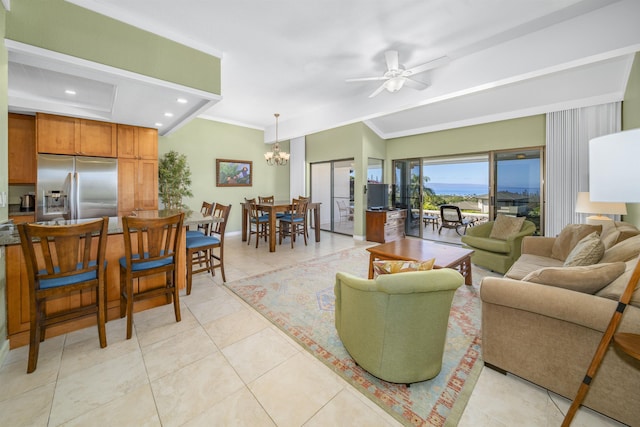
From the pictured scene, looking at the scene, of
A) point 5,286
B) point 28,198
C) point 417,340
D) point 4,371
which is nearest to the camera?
point 417,340

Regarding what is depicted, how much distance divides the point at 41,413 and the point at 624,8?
5604mm

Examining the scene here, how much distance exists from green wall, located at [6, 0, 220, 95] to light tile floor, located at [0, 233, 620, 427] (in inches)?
106

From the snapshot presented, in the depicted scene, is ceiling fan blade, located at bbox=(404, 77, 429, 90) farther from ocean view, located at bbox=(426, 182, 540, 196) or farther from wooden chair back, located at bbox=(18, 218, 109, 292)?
wooden chair back, located at bbox=(18, 218, 109, 292)

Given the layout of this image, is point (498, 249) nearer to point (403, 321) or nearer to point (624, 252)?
point (624, 252)

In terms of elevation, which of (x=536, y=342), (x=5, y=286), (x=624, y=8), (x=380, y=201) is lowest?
(x=536, y=342)

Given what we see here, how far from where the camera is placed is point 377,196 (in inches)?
255

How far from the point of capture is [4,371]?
182cm

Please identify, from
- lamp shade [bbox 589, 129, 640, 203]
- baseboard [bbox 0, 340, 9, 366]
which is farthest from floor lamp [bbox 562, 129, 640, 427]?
baseboard [bbox 0, 340, 9, 366]

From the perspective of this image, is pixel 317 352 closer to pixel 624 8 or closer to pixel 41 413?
pixel 41 413

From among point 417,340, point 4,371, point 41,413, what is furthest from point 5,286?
point 417,340

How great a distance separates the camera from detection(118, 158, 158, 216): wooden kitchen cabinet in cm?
475

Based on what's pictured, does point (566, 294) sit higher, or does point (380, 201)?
point (380, 201)

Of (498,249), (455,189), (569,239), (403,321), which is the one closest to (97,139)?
(403,321)

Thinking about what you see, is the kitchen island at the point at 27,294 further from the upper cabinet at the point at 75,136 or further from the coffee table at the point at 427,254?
the upper cabinet at the point at 75,136
